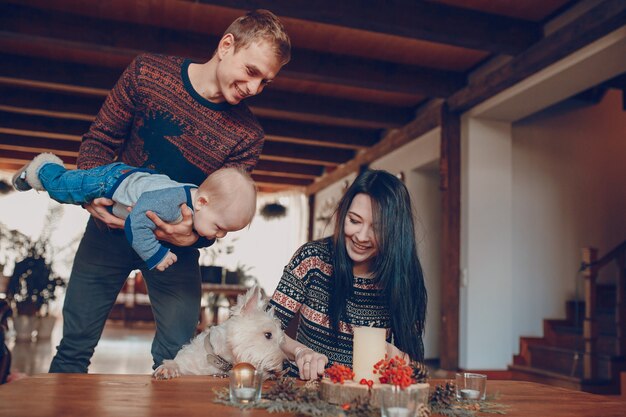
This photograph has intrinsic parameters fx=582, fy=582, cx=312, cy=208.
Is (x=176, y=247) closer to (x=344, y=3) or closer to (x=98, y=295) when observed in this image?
(x=98, y=295)

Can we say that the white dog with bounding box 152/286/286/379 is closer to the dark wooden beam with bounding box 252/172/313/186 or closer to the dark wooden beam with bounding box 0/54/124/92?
the dark wooden beam with bounding box 0/54/124/92

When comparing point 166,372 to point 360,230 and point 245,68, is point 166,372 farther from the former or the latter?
point 245,68

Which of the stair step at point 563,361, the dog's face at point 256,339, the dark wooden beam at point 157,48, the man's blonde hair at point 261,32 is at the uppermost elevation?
the dark wooden beam at point 157,48

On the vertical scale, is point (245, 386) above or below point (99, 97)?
below

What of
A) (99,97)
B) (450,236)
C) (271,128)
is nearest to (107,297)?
(450,236)

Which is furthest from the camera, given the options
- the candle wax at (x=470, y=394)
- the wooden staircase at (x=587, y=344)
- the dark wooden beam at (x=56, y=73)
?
the dark wooden beam at (x=56, y=73)

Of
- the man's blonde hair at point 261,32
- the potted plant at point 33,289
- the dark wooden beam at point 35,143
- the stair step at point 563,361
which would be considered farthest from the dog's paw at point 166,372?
the dark wooden beam at point 35,143

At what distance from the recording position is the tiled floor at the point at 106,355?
5.06 m

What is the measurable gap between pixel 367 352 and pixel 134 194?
2.91ft

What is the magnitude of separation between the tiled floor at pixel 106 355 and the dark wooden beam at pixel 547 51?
3858 millimetres

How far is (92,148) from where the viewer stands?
192 centimetres

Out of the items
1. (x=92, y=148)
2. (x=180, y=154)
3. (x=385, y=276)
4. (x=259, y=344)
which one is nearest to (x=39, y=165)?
(x=92, y=148)

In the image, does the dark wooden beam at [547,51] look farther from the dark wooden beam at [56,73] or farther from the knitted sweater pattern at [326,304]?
the dark wooden beam at [56,73]

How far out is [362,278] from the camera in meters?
1.99
